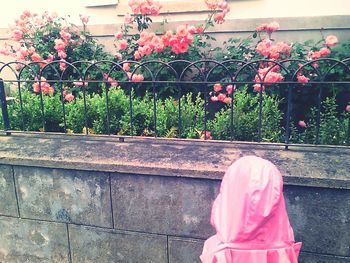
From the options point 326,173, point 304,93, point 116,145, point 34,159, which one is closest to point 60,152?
point 34,159

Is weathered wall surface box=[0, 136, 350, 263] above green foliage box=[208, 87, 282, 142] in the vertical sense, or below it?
below

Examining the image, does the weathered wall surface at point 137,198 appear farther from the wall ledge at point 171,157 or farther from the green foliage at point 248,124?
the green foliage at point 248,124

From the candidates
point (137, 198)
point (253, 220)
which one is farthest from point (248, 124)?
point (253, 220)

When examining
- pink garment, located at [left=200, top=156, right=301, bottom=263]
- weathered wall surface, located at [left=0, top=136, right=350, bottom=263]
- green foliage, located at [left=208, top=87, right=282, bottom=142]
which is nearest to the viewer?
pink garment, located at [left=200, top=156, right=301, bottom=263]

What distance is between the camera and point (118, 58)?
4215mm

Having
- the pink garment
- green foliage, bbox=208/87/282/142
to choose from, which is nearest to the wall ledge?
green foliage, bbox=208/87/282/142

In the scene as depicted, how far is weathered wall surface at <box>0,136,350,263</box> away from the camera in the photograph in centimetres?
215

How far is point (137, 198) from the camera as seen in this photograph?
2.40 m

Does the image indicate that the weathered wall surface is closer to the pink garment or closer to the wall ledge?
the wall ledge

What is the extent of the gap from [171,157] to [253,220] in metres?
1.02

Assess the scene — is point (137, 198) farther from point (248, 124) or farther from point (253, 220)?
point (248, 124)

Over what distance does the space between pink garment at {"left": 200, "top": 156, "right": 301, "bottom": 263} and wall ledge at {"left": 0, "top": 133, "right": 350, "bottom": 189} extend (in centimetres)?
63

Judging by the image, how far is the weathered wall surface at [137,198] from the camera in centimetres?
215

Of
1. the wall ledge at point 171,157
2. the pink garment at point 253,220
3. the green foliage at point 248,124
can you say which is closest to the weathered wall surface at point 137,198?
the wall ledge at point 171,157
